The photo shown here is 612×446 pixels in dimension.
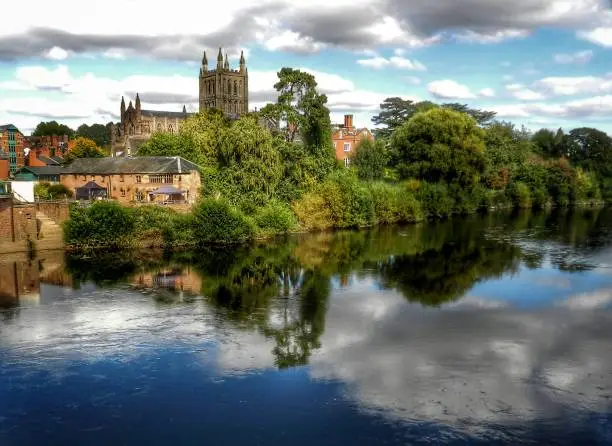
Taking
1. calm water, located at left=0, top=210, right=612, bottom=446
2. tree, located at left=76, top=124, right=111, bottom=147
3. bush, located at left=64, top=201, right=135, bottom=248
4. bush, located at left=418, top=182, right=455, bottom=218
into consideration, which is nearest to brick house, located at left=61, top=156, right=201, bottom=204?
bush, located at left=64, top=201, right=135, bottom=248

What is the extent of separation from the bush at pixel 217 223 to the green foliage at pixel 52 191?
14031 millimetres

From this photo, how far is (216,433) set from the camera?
14.3 metres

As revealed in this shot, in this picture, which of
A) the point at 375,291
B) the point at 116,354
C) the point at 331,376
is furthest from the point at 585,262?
the point at 116,354

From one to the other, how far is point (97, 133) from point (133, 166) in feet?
456

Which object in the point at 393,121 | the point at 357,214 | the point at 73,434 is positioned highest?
the point at 393,121

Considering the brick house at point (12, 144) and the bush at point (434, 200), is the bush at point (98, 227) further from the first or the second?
the brick house at point (12, 144)

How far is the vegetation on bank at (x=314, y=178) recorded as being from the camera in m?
41.7

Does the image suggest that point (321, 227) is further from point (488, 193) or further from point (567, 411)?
point (567, 411)

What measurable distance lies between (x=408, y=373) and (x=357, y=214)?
3633cm

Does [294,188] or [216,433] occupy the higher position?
[294,188]

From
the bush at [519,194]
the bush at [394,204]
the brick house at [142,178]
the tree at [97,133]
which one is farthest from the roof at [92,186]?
the tree at [97,133]

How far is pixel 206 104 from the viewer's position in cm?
12700

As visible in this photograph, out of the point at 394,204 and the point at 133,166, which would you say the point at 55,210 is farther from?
the point at 394,204

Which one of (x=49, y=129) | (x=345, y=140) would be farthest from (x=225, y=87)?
(x=345, y=140)
